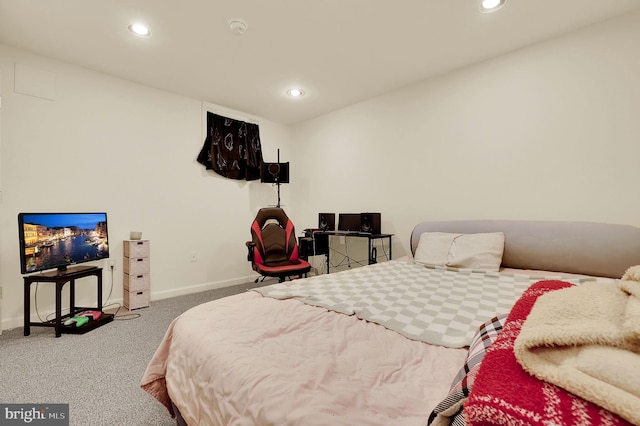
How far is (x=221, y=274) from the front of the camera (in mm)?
4020

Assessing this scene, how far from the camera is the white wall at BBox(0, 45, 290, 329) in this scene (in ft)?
8.49

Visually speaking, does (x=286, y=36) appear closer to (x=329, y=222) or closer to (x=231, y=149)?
(x=231, y=149)

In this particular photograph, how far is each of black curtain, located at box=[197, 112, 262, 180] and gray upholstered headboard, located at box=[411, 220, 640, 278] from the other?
3.17 meters

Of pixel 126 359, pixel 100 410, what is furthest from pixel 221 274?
pixel 100 410

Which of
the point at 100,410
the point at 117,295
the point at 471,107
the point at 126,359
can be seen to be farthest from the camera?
the point at 117,295

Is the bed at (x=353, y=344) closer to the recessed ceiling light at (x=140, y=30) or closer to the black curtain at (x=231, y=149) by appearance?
the recessed ceiling light at (x=140, y=30)

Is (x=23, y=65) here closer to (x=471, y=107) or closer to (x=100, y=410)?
(x=100, y=410)

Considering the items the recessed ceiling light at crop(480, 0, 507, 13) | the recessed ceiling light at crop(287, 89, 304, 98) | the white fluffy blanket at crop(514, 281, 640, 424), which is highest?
the recessed ceiling light at crop(287, 89, 304, 98)

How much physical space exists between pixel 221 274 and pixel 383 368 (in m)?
3.61

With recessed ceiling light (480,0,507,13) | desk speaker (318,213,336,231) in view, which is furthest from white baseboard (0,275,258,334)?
recessed ceiling light (480,0,507,13)

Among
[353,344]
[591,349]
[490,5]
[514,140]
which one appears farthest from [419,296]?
[490,5]

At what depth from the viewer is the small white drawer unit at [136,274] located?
3008 millimetres

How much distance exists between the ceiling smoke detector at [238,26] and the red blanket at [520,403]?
8.92 ft

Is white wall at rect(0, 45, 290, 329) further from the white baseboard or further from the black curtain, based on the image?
the black curtain
